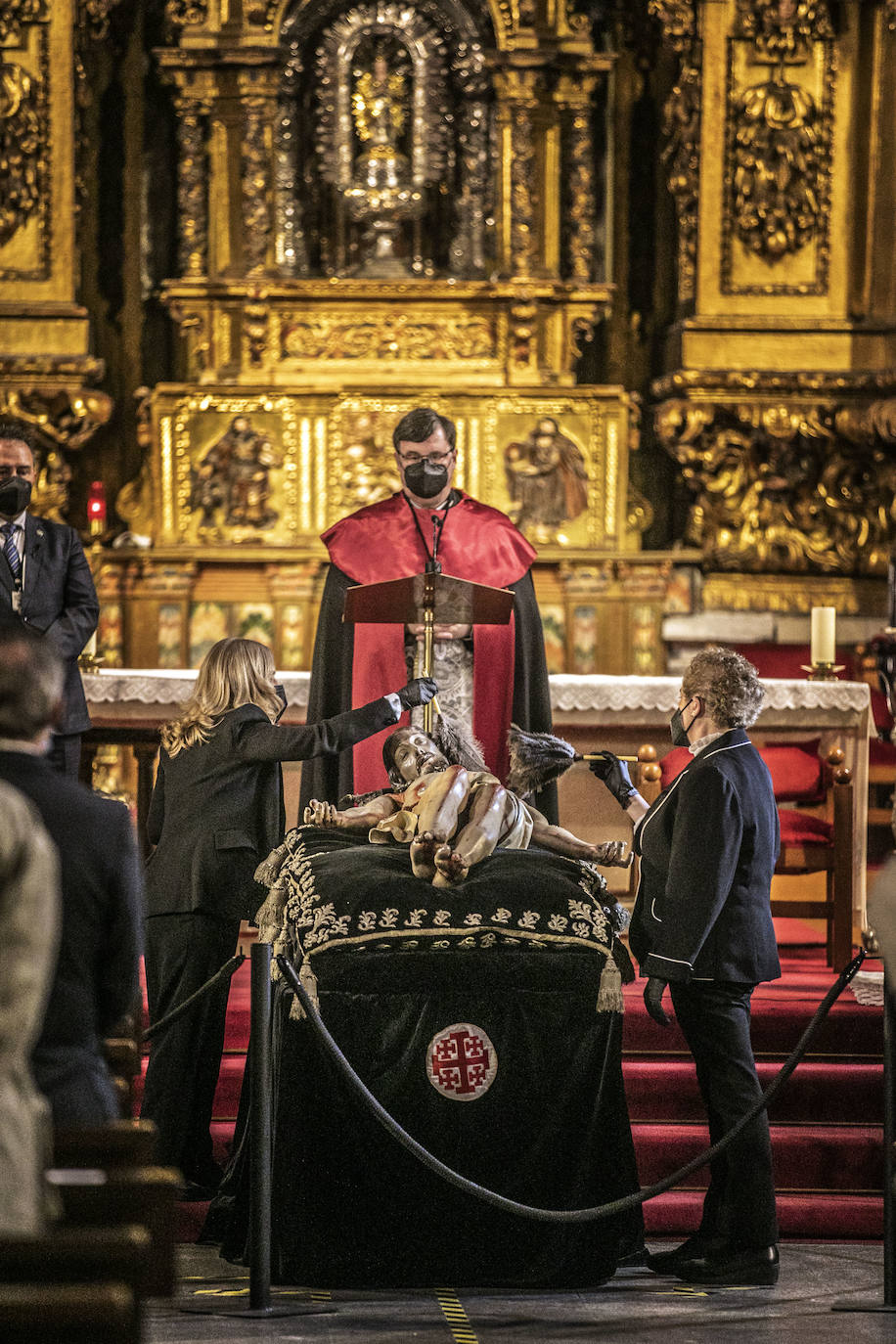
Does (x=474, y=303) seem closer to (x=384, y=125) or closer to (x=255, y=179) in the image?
(x=384, y=125)

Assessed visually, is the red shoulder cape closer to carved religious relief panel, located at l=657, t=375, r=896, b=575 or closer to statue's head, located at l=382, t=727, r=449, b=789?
statue's head, located at l=382, t=727, r=449, b=789

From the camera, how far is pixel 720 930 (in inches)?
179

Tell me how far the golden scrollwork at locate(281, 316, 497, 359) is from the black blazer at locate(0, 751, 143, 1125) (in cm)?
707

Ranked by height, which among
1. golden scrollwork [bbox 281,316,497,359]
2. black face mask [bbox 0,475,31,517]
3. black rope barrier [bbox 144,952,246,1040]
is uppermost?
golden scrollwork [bbox 281,316,497,359]

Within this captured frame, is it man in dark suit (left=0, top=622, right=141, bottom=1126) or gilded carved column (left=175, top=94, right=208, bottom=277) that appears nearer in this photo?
man in dark suit (left=0, top=622, right=141, bottom=1126)

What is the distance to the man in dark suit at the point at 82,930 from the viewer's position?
302cm

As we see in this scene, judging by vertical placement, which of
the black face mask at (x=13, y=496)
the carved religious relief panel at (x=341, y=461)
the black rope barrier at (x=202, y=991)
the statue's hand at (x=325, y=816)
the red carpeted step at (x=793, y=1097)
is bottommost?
the red carpeted step at (x=793, y=1097)

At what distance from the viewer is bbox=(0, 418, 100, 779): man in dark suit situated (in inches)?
235

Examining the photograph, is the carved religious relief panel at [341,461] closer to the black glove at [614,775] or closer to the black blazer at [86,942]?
the black glove at [614,775]

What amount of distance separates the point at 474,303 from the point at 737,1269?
6.47 meters

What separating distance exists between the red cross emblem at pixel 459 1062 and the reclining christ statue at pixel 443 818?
14.7 inches

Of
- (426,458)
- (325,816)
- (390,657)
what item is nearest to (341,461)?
(390,657)

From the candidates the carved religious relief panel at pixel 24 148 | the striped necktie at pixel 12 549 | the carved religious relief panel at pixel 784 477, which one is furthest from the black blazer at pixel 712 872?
the carved religious relief panel at pixel 24 148

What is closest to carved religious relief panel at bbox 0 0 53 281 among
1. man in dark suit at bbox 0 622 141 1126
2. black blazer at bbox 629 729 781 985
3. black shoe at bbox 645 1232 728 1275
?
black blazer at bbox 629 729 781 985
